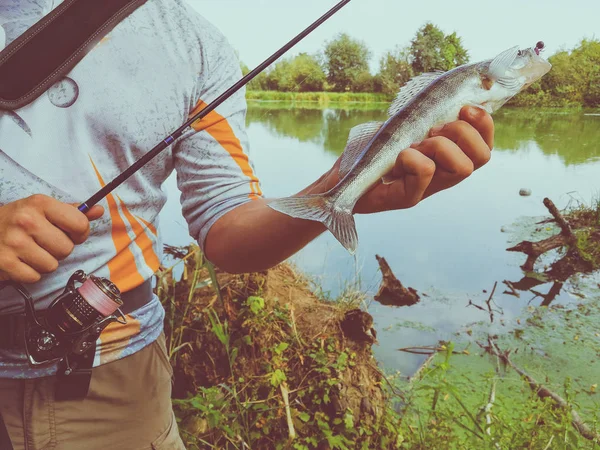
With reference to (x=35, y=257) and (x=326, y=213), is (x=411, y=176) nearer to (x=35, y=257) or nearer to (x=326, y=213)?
(x=326, y=213)

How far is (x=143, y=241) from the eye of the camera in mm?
1316

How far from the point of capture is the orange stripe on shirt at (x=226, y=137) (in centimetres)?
134

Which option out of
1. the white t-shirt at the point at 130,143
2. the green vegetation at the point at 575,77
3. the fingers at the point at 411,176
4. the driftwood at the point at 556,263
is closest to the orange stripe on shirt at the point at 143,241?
the white t-shirt at the point at 130,143

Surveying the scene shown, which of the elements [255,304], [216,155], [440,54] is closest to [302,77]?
[440,54]

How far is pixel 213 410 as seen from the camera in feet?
7.61

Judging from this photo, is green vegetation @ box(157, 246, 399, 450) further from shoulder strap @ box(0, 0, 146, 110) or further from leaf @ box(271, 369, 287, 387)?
shoulder strap @ box(0, 0, 146, 110)

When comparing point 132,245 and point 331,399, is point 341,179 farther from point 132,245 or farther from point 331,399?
point 331,399

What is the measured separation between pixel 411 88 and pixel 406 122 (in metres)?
0.23

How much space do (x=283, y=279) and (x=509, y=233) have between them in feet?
23.2

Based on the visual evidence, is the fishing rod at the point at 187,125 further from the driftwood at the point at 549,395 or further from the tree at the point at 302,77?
the driftwood at the point at 549,395

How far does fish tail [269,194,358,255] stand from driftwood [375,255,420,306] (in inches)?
194

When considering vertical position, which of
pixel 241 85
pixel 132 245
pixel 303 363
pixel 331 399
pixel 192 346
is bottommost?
pixel 331 399

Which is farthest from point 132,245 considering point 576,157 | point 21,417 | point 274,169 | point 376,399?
point 576,157

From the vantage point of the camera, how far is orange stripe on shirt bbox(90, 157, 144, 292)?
121cm
